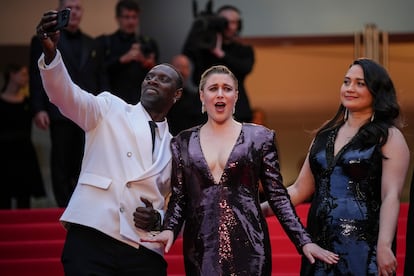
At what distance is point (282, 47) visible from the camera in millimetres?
12961

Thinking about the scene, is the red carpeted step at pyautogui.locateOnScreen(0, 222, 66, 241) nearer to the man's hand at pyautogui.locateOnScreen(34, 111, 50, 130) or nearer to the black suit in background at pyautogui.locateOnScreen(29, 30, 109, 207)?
the black suit in background at pyautogui.locateOnScreen(29, 30, 109, 207)

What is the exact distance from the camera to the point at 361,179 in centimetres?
529

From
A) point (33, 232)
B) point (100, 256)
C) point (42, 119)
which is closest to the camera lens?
point (100, 256)

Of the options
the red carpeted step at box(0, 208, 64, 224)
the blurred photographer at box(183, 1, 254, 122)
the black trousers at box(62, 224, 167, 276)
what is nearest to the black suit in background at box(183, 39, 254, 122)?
the blurred photographer at box(183, 1, 254, 122)

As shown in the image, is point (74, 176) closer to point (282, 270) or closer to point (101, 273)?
point (282, 270)

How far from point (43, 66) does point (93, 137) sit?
1.57 feet

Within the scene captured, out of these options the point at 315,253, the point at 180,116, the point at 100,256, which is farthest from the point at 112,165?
the point at 180,116

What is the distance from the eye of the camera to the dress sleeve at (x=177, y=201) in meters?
5.14

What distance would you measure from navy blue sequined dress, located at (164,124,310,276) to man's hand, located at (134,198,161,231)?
0.06 metres

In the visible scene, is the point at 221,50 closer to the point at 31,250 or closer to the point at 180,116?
the point at 180,116

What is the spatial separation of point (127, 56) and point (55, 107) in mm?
760

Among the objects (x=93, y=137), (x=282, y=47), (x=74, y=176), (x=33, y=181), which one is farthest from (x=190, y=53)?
(x=282, y=47)

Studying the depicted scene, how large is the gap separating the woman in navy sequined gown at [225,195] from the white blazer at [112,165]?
120 millimetres

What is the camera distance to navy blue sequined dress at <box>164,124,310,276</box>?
505 centimetres
